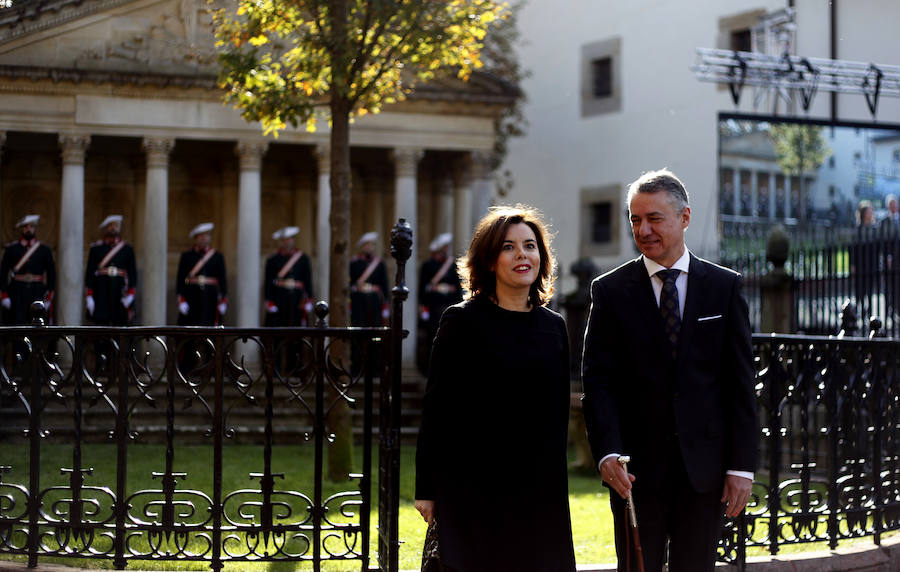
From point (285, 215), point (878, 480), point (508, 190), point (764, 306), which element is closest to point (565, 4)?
point (508, 190)

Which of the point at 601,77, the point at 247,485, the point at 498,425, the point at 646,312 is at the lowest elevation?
the point at 247,485

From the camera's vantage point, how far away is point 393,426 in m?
6.52

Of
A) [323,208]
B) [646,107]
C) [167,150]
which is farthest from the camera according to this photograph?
[646,107]

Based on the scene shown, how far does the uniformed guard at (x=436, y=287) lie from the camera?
21062mm

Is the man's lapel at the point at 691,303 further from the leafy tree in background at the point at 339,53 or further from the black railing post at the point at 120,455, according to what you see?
the leafy tree in background at the point at 339,53

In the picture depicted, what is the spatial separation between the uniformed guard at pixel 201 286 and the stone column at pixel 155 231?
1.58 metres

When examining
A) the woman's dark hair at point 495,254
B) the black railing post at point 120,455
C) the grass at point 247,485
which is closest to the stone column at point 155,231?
the grass at point 247,485

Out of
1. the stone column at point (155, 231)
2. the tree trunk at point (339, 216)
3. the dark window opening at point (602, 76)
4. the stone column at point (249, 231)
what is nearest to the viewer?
the tree trunk at point (339, 216)

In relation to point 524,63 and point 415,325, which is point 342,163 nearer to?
point 415,325

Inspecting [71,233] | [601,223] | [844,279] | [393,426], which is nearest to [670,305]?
[393,426]

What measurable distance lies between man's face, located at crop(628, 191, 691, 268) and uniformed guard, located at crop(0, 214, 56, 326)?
15.8 metres

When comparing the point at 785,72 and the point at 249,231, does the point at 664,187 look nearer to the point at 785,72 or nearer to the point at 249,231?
the point at 785,72

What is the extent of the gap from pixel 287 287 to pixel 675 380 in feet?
51.7

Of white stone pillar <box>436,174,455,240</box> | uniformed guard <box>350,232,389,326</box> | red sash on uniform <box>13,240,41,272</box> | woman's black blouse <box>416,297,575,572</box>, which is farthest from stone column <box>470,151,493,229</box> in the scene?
woman's black blouse <box>416,297,575,572</box>
